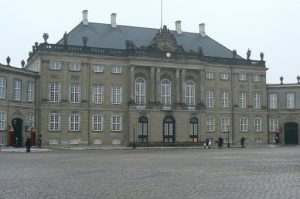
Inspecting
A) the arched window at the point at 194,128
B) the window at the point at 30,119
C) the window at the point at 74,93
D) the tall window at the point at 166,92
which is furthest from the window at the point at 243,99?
the window at the point at 30,119

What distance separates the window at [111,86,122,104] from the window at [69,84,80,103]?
430 centimetres

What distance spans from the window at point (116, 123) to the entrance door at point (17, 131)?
444 inches

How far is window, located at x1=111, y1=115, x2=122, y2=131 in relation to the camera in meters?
62.5

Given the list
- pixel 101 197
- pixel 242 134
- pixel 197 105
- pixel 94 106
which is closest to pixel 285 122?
pixel 242 134

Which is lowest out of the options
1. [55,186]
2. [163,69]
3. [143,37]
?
[55,186]

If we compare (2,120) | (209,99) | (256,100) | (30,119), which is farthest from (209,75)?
(2,120)

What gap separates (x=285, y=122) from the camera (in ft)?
243

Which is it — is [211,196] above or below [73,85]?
below

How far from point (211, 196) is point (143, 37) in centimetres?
5831

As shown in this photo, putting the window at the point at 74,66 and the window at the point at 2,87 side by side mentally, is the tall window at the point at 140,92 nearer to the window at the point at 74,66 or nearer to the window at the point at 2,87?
the window at the point at 74,66

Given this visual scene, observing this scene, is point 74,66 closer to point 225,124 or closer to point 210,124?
point 210,124

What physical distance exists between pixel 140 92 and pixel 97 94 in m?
5.51

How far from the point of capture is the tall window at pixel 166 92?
6525 cm

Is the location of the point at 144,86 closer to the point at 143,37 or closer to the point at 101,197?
the point at 143,37
